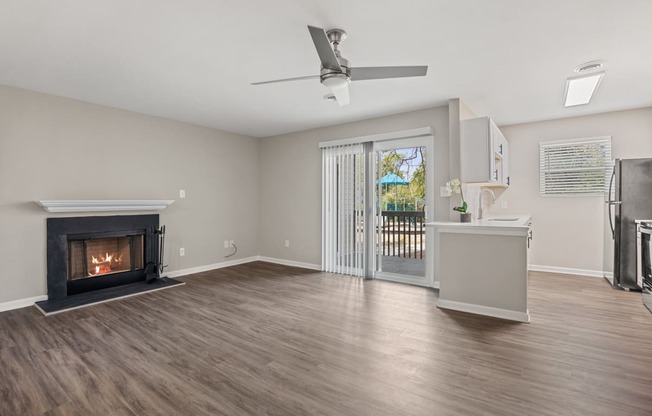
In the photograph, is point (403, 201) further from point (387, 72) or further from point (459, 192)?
point (387, 72)

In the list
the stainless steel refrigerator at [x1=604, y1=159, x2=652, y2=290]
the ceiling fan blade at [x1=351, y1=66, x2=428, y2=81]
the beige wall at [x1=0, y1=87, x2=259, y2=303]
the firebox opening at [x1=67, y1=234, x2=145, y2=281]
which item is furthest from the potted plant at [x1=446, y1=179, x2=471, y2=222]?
the firebox opening at [x1=67, y1=234, x2=145, y2=281]

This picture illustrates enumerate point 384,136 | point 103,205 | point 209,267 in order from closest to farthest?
point 103,205 → point 384,136 → point 209,267

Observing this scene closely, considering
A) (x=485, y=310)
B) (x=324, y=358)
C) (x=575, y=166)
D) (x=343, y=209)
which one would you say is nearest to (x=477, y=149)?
(x=485, y=310)

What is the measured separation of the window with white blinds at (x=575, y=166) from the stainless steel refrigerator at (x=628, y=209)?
58 centimetres

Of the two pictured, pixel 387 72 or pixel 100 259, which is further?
pixel 100 259

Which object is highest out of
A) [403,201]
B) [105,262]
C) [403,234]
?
[403,201]

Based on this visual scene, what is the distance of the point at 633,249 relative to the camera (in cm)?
404

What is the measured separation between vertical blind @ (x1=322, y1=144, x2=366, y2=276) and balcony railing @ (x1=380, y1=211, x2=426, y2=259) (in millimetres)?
432

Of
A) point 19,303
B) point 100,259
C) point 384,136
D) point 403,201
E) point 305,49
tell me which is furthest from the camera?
point 403,201

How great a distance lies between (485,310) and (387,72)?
255 centimetres

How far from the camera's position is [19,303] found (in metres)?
3.52

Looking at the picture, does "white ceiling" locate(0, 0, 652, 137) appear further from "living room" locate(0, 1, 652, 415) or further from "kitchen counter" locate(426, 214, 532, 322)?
"kitchen counter" locate(426, 214, 532, 322)

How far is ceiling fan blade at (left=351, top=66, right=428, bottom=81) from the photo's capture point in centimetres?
232

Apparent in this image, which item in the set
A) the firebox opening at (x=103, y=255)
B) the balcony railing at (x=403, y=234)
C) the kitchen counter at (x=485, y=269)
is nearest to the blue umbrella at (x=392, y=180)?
the balcony railing at (x=403, y=234)
